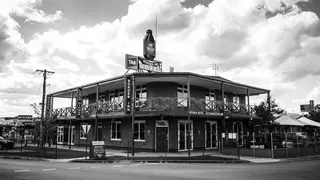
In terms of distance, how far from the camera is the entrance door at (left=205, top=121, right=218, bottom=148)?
2533 cm

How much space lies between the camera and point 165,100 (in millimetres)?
21844

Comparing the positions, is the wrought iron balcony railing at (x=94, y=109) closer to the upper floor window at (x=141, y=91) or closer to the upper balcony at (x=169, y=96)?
the upper balcony at (x=169, y=96)

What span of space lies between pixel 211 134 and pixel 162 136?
5.67 metres

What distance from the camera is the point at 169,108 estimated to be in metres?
21.0

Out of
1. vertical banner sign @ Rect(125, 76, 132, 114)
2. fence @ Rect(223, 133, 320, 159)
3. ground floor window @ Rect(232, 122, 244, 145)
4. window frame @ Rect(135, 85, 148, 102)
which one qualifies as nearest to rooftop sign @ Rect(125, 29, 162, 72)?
window frame @ Rect(135, 85, 148, 102)

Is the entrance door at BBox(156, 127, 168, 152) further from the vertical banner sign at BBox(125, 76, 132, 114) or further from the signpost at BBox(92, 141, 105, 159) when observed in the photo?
the signpost at BBox(92, 141, 105, 159)

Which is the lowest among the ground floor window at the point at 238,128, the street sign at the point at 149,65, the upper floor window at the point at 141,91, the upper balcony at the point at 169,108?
the ground floor window at the point at 238,128

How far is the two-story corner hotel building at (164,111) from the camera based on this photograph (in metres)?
21.5

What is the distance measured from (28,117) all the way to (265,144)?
24.5 metres

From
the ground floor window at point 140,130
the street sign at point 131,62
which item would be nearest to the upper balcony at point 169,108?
the ground floor window at point 140,130

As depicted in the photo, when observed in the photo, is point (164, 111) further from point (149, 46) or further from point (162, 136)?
point (149, 46)

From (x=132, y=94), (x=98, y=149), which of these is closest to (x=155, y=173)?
(x=98, y=149)

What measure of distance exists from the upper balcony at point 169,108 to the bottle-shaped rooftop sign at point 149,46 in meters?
5.33

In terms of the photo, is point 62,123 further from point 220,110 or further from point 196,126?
point 220,110
